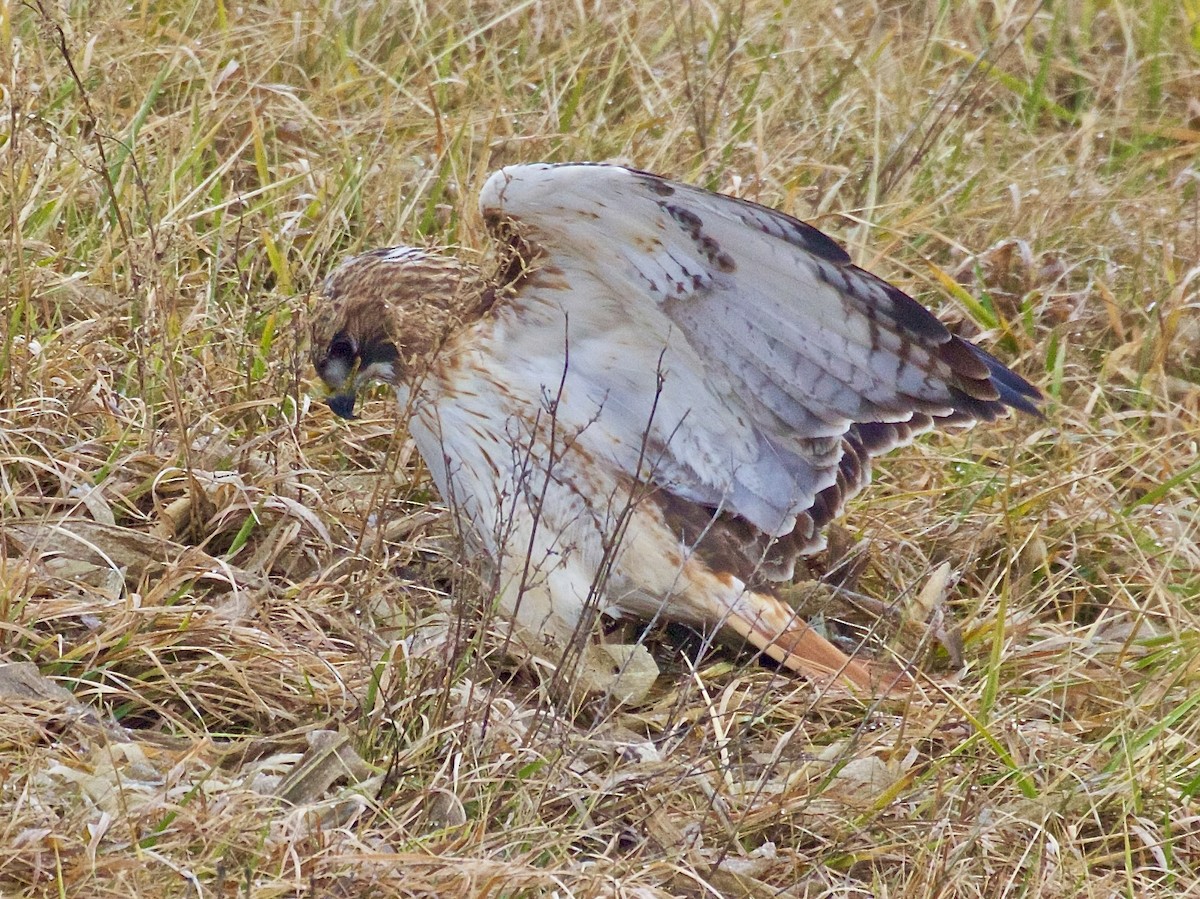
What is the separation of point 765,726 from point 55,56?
8.37 ft

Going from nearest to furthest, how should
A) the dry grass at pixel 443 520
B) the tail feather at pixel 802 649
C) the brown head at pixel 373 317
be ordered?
the dry grass at pixel 443 520, the tail feather at pixel 802 649, the brown head at pixel 373 317

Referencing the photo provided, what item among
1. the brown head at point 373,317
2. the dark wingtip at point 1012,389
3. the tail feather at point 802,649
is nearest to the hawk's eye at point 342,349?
the brown head at point 373,317

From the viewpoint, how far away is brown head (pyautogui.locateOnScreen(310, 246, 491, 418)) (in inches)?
144

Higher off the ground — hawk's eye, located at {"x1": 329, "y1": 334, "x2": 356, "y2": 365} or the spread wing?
the spread wing

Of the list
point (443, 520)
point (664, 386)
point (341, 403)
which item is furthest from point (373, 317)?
point (664, 386)

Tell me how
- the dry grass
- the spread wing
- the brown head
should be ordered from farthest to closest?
the brown head → the spread wing → the dry grass

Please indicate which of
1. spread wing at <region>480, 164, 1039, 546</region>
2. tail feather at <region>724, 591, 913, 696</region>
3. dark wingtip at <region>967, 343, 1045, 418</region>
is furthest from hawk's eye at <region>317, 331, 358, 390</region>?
dark wingtip at <region>967, 343, 1045, 418</region>

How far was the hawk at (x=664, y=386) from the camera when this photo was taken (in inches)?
133

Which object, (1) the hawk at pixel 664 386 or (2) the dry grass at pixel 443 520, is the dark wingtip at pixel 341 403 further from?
(2) the dry grass at pixel 443 520

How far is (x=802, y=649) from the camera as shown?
3.56 metres

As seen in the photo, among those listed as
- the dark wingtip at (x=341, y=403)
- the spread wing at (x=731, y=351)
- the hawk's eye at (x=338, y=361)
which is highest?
the spread wing at (x=731, y=351)

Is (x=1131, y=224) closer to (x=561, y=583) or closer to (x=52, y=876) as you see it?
(x=561, y=583)

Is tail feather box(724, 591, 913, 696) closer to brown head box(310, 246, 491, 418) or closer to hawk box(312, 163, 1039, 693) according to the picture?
hawk box(312, 163, 1039, 693)

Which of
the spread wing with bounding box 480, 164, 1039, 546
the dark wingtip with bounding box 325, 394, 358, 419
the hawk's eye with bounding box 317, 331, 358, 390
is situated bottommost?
the dark wingtip with bounding box 325, 394, 358, 419
